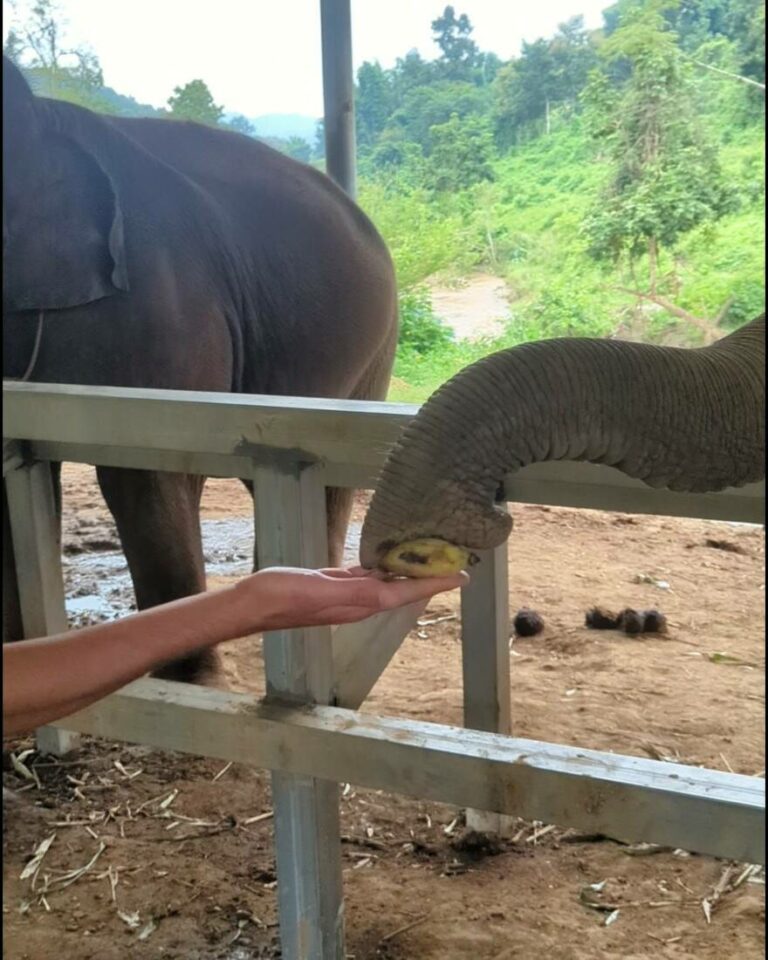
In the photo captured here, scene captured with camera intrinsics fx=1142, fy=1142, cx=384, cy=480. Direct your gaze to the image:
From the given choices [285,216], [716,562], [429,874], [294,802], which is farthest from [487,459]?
[716,562]

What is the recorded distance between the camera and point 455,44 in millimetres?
7809

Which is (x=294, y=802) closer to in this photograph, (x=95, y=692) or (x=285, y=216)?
(x=95, y=692)

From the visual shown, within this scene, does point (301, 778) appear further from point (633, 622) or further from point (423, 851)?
point (633, 622)

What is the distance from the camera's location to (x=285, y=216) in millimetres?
3295

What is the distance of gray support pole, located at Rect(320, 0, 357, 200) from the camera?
316cm

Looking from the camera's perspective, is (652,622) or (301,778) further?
(652,622)

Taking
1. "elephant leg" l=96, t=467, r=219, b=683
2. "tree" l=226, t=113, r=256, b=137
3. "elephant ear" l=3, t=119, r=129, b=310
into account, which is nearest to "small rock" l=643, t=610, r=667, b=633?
"elephant leg" l=96, t=467, r=219, b=683

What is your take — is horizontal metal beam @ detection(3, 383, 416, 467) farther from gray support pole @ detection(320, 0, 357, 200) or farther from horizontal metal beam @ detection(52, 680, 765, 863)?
gray support pole @ detection(320, 0, 357, 200)

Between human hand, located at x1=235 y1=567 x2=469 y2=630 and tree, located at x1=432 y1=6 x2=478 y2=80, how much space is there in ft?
22.8

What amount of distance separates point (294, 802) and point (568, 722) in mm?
1386

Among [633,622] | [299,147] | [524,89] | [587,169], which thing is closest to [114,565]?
[633,622]

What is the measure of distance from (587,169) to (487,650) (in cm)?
731

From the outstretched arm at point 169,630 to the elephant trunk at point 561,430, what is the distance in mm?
53

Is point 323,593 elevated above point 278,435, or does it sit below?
below
